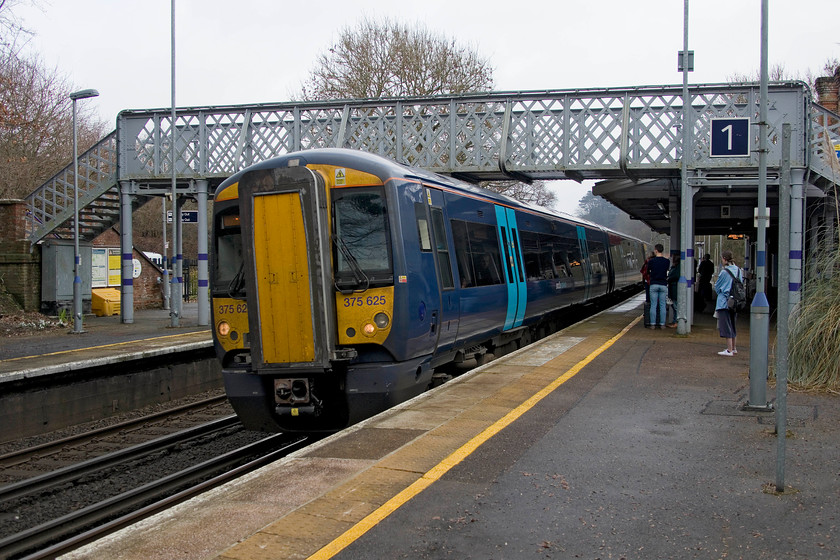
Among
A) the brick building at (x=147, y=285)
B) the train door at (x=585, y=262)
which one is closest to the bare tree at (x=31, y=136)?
the brick building at (x=147, y=285)

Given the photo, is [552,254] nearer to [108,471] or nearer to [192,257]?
[108,471]

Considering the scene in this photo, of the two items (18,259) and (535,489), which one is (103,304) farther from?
(535,489)

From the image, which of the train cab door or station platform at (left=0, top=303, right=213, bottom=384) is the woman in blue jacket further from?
station platform at (left=0, top=303, right=213, bottom=384)

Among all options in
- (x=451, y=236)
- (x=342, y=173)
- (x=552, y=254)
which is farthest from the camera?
(x=552, y=254)

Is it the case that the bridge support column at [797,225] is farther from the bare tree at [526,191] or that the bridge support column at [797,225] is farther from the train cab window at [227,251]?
the bare tree at [526,191]

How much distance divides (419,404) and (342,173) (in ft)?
8.18

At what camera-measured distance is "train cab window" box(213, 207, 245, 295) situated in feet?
26.2

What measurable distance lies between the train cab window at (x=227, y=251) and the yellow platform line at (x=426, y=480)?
10.6 feet

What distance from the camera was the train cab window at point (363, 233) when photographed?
744 cm

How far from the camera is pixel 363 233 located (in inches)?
297

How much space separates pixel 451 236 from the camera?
9195mm

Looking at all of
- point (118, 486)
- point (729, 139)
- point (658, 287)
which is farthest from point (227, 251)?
point (658, 287)

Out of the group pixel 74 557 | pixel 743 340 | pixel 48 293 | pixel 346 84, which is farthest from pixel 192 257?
pixel 74 557

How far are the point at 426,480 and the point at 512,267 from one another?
6975mm
